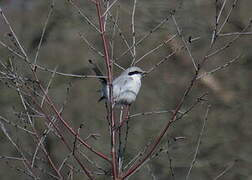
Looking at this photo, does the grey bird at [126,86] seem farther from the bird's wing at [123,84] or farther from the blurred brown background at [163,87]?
the blurred brown background at [163,87]

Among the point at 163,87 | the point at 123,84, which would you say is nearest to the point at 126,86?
the point at 123,84

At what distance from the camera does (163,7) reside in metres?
10.0

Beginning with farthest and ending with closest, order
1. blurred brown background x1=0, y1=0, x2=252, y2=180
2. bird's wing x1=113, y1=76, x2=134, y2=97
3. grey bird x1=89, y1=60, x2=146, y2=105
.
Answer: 1. blurred brown background x1=0, y1=0, x2=252, y2=180
2. bird's wing x1=113, y1=76, x2=134, y2=97
3. grey bird x1=89, y1=60, x2=146, y2=105

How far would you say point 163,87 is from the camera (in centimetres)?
977

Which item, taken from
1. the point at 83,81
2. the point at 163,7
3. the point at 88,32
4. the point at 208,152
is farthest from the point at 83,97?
the point at 208,152

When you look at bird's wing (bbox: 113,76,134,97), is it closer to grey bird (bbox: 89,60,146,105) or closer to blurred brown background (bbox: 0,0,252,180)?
grey bird (bbox: 89,60,146,105)

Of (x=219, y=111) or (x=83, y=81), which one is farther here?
(x=83, y=81)

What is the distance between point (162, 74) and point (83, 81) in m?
1.25

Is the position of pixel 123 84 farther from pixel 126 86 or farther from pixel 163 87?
pixel 163 87

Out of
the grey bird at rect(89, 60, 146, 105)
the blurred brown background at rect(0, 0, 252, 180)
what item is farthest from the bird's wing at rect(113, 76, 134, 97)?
the blurred brown background at rect(0, 0, 252, 180)

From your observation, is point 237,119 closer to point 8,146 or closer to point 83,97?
point 83,97

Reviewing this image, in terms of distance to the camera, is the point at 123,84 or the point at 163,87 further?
the point at 163,87

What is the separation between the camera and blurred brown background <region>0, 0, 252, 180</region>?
8531mm

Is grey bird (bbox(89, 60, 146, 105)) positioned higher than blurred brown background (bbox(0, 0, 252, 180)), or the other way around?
blurred brown background (bbox(0, 0, 252, 180))
